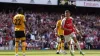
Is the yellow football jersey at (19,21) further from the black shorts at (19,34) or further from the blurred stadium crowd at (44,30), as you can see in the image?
the blurred stadium crowd at (44,30)

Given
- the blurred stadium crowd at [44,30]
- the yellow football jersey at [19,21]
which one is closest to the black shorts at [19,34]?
the yellow football jersey at [19,21]

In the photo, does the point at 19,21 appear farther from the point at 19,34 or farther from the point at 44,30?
the point at 44,30

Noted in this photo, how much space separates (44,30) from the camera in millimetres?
38625

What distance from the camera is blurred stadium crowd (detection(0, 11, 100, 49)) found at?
3551 cm

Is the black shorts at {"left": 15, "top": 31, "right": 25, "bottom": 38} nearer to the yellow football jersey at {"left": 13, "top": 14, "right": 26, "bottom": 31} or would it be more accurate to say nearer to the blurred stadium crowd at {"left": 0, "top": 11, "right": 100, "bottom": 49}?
the yellow football jersey at {"left": 13, "top": 14, "right": 26, "bottom": 31}

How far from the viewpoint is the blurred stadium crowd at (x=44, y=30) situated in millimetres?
35513

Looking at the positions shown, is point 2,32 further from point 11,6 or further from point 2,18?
point 11,6

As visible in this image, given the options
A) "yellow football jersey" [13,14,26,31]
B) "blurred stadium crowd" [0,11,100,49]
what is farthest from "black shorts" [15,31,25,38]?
"blurred stadium crowd" [0,11,100,49]

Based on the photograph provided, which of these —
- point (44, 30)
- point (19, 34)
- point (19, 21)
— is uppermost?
point (19, 21)

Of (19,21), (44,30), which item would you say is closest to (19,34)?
(19,21)

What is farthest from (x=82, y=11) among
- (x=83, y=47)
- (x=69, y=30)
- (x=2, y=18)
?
(x=69, y=30)

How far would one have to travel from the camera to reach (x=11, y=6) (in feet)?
139

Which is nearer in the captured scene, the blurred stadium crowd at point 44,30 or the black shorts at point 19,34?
the black shorts at point 19,34

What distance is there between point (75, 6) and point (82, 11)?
3612 millimetres
